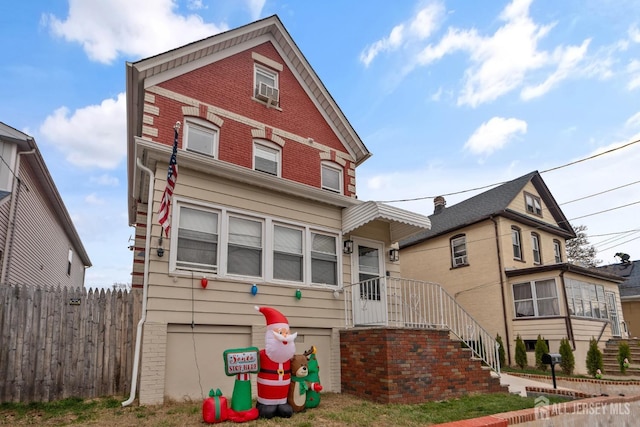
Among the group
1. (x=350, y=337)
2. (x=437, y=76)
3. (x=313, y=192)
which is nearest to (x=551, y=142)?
(x=437, y=76)

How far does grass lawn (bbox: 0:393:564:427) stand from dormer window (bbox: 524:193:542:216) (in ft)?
44.5

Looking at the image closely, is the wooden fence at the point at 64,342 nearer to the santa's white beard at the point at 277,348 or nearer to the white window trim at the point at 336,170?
the santa's white beard at the point at 277,348

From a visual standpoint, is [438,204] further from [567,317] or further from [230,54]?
[230,54]

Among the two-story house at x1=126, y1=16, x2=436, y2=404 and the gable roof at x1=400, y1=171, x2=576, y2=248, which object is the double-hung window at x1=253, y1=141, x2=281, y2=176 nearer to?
the two-story house at x1=126, y1=16, x2=436, y2=404

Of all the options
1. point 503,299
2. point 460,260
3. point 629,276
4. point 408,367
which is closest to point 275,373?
point 408,367

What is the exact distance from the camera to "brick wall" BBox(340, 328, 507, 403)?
23.2ft

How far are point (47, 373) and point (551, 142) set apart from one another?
46.9ft

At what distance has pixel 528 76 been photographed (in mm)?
12109

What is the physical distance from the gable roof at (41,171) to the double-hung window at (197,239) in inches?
262

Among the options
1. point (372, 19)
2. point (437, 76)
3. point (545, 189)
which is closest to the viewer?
point (372, 19)

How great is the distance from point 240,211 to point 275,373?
3.37m

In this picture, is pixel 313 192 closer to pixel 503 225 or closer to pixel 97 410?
pixel 97 410

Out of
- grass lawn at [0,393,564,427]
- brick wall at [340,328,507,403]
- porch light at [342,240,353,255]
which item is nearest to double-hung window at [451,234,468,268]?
porch light at [342,240,353,255]

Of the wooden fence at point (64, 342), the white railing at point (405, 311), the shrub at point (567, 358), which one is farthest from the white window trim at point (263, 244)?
the shrub at point (567, 358)
